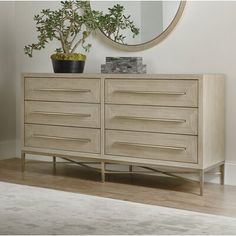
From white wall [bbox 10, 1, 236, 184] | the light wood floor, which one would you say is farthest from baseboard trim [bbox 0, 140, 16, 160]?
white wall [bbox 10, 1, 236, 184]

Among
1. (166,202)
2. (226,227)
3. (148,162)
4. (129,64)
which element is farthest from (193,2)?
(226,227)

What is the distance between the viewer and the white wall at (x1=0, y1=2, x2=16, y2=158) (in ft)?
16.1

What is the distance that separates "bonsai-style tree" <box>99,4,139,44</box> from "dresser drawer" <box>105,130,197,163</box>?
0.85 metres

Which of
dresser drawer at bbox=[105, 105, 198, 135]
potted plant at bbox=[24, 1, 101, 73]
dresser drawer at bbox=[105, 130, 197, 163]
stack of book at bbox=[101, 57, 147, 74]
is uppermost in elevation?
potted plant at bbox=[24, 1, 101, 73]

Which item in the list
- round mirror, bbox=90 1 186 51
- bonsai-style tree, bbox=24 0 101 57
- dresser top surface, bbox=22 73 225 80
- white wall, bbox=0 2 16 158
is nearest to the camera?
dresser top surface, bbox=22 73 225 80

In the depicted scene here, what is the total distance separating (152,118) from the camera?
12.0ft

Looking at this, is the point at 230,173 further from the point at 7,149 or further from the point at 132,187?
the point at 7,149

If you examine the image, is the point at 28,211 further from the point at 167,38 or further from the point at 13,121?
the point at 13,121

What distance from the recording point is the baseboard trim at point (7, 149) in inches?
195

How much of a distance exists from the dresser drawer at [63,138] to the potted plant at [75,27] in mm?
451

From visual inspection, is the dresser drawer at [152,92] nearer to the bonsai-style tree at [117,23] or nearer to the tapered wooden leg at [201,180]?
the tapered wooden leg at [201,180]

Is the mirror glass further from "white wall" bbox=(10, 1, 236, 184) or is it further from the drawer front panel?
the drawer front panel

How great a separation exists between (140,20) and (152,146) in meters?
1.04

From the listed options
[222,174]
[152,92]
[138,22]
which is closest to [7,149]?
[138,22]
